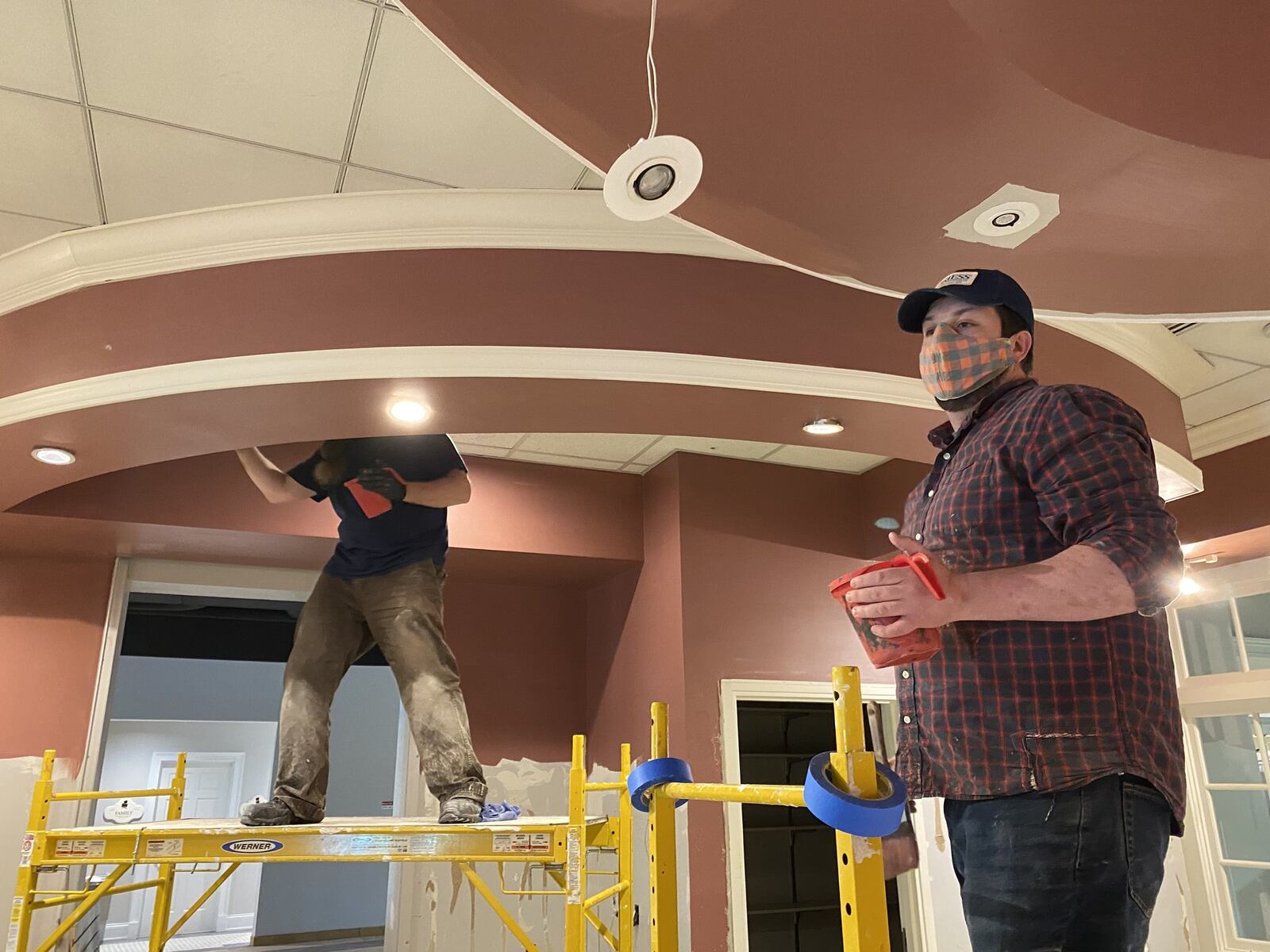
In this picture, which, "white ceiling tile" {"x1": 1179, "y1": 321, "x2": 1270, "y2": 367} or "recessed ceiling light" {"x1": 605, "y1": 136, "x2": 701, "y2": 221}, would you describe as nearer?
"recessed ceiling light" {"x1": 605, "y1": 136, "x2": 701, "y2": 221}

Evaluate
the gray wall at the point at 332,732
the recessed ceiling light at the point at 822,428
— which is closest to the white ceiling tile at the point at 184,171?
the recessed ceiling light at the point at 822,428

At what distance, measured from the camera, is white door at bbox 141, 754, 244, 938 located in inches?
294

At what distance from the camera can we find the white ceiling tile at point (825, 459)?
4438 millimetres

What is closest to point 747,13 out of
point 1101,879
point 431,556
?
point 1101,879

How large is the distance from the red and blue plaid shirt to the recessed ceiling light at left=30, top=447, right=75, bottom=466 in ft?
9.56

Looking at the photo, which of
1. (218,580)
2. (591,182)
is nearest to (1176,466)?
(591,182)

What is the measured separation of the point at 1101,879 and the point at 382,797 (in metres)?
7.51

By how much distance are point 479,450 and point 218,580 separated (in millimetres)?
1478

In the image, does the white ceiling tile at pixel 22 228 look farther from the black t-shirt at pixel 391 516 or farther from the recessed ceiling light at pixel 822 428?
the recessed ceiling light at pixel 822 428

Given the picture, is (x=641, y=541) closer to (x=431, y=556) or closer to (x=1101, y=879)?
(x=431, y=556)

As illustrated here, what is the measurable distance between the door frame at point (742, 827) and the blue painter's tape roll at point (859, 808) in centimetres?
302

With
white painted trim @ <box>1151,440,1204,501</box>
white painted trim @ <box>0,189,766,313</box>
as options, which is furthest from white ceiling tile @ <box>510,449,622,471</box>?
white painted trim @ <box>1151,440,1204,501</box>

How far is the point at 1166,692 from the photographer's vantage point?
2.98ft

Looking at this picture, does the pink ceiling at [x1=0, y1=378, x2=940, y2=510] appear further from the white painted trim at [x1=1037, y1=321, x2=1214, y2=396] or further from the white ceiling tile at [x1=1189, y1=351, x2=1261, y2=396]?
the white ceiling tile at [x1=1189, y1=351, x2=1261, y2=396]
